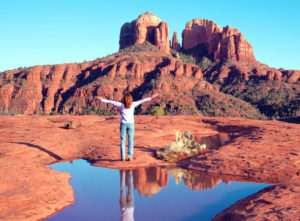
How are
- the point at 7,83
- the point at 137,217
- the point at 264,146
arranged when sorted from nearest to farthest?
the point at 137,217 → the point at 264,146 → the point at 7,83

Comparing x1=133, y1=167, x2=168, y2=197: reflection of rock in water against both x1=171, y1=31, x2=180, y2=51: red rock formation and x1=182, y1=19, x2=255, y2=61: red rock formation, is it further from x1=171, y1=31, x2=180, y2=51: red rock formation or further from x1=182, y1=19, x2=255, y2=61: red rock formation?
x1=171, y1=31, x2=180, y2=51: red rock formation

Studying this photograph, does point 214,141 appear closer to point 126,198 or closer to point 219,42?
point 126,198

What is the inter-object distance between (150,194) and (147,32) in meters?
122

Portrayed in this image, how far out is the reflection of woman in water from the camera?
→ 4.30 metres

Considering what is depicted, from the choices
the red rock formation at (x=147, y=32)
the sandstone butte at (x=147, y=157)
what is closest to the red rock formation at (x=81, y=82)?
the sandstone butte at (x=147, y=157)

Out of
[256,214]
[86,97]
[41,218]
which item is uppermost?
[86,97]

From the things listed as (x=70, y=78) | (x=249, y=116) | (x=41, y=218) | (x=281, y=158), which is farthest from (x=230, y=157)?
(x=70, y=78)

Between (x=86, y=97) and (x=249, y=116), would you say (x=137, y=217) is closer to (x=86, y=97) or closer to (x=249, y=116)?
(x=249, y=116)

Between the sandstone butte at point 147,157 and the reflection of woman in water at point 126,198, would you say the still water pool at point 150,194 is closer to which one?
the reflection of woman in water at point 126,198

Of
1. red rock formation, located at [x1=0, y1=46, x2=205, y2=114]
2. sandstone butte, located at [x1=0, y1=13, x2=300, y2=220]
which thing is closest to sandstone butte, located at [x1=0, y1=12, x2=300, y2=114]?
red rock formation, located at [x1=0, y1=46, x2=205, y2=114]

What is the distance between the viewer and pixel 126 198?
514 cm

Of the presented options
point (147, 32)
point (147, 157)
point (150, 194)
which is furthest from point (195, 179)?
point (147, 32)

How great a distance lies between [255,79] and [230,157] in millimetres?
79583

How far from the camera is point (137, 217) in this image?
4.21 meters
